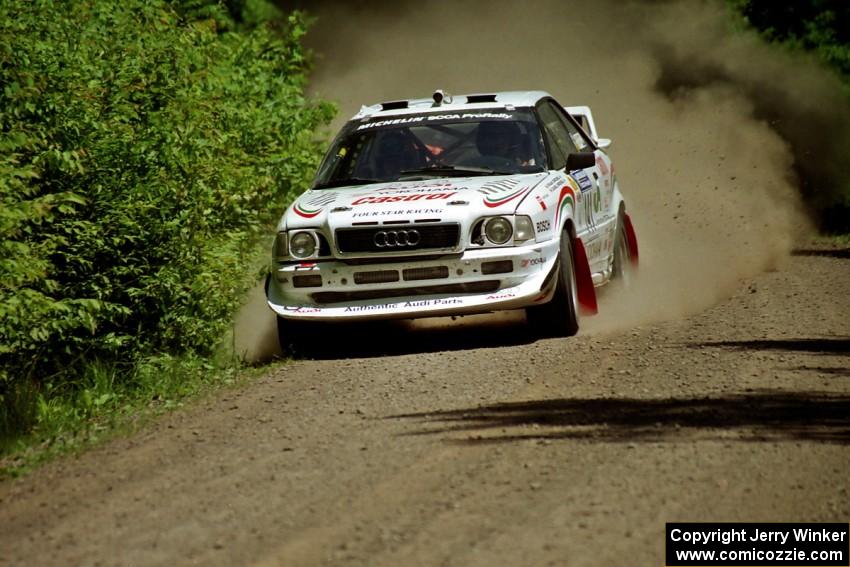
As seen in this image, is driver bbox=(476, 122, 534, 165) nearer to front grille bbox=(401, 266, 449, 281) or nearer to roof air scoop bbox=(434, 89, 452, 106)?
roof air scoop bbox=(434, 89, 452, 106)

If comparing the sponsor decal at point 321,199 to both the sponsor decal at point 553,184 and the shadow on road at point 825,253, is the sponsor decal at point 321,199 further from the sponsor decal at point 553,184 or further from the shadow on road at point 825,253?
the shadow on road at point 825,253

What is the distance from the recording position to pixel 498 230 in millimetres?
9961

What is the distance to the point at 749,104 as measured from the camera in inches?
1028

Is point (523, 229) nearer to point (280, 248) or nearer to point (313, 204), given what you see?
point (313, 204)

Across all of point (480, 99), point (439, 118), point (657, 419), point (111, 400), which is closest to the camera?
point (657, 419)

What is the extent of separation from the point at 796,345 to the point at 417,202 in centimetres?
270

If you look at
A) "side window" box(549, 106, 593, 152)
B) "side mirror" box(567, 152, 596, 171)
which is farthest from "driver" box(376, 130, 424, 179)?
"side window" box(549, 106, 593, 152)

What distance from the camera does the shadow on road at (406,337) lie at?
34.6ft

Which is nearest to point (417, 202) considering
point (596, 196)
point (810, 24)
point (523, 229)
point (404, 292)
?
point (404, 292)

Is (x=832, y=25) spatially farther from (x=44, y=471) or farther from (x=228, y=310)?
(x=44, y=471)

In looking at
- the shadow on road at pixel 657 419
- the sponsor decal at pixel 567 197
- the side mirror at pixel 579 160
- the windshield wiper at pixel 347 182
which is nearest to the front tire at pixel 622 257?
the sponsor decal at pixel 567 197

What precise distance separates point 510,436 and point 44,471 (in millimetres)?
2234

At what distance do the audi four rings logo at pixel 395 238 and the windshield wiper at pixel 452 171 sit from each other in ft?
3.30

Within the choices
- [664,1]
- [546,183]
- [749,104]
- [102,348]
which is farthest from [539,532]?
[664,1]
